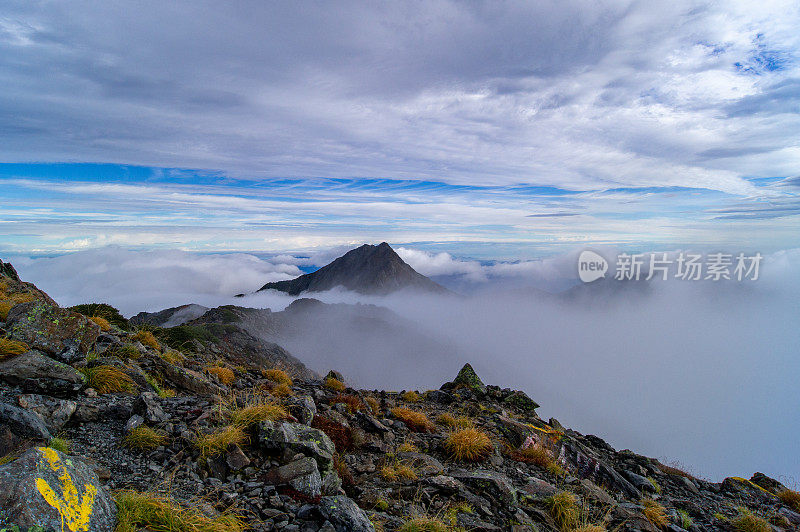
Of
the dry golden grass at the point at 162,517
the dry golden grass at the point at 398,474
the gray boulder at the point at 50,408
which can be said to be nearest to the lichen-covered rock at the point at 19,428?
the gray boulder at the point at 50,408

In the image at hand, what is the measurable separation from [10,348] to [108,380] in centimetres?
240

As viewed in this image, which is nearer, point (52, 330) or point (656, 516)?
point (656, 516)

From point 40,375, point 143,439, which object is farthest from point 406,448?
point 40,375

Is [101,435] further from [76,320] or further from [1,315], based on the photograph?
[1,315]

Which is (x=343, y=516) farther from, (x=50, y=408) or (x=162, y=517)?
(x=50, y=408)

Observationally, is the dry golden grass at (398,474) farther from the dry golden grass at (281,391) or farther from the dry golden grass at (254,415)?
the dry golden grass at (281,391)

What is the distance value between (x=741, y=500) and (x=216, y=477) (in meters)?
19.0

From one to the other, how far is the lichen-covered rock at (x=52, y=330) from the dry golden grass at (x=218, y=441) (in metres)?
5.91

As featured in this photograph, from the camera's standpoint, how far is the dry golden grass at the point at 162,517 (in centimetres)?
473

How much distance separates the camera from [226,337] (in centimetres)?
7381

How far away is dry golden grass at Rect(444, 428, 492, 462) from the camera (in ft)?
37.8

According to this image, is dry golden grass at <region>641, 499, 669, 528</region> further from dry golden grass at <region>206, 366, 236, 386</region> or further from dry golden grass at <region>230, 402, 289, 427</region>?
dry golden grass at <region>206, 366, 236, 386</region>

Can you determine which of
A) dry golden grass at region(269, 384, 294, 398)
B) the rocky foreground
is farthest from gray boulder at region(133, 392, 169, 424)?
dry golden grass at region(269, 384, 294, 398)

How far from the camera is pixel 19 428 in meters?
6.06
